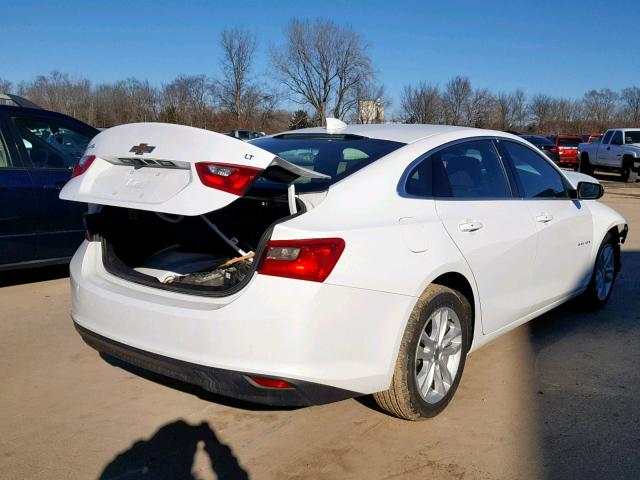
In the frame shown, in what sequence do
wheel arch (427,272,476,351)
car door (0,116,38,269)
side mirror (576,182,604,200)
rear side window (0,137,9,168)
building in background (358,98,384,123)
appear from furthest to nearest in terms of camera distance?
building in background (358,98,384,123) < rear side window (0,137,9,168) < car door (0,116,38,269) < side mirror (576,182,604,200) < wheel arch (427,272,476,351)

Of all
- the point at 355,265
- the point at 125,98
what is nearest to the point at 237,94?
the point at 125,98

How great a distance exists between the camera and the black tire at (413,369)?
9.51 feet

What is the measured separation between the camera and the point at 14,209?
5301 mm

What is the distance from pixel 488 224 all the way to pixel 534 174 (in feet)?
3.48

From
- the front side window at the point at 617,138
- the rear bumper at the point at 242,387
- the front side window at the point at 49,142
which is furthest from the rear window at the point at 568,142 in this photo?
the rear bumper at the point at 242,387

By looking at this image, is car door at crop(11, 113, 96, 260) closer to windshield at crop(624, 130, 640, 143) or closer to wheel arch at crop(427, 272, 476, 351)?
wheel arch at crop(427, 272, 476, 351)

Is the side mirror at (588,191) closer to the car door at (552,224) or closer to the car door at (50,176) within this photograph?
the car door at (552,224)

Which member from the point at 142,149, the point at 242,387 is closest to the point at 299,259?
the point at 242,387

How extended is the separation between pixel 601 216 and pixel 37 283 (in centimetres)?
536

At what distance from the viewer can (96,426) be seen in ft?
10.5

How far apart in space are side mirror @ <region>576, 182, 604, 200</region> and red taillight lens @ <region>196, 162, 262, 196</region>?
10.1 ft

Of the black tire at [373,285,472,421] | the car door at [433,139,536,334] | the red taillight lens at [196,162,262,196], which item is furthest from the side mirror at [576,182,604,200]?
the red taillight lens at [196,162,262,196]

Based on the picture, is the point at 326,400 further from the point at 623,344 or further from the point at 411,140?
the point at 623,344

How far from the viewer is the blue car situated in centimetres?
532
